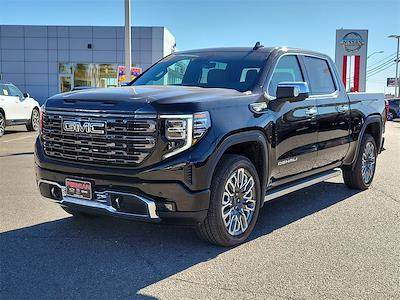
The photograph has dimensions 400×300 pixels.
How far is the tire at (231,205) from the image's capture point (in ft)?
14.3

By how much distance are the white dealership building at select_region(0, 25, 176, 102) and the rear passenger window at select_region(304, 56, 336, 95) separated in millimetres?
27103

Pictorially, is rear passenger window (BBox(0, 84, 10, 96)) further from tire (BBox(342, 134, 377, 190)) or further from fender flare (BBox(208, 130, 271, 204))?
fender flare (BBox(208, 130, 271, 204))

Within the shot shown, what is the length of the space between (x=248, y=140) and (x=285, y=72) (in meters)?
1.39

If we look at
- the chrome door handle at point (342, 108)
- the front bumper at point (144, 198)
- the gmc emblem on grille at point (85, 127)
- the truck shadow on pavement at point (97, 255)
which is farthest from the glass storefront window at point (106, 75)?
the front bumper at point (144, 198)

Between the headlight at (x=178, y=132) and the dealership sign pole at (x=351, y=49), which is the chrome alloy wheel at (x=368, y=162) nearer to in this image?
the headlight at (x=178, y=132)

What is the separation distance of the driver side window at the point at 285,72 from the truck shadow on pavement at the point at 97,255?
1.54 metres

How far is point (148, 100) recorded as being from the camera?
4.20 meters

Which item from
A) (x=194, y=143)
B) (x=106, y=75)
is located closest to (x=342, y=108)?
(x=194, y=143)

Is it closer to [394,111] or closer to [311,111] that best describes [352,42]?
[394,111]

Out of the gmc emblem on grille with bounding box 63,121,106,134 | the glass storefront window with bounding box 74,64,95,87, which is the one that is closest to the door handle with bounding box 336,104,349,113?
the gmc emblem on grille with bounding box 63,121,106,134

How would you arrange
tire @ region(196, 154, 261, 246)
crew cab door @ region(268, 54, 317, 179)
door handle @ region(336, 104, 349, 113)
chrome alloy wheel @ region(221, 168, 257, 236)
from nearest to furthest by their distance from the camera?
tire @ region(196, 154, 261, 246) < chrome alloy wheel @ region(221, 168, 257, 236) < crew cab door @ region(268, 54, 317, 179) < door handle @ region(336, 104, 349, 113)

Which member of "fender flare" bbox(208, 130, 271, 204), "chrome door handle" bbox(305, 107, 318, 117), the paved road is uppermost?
"chrome door handle" bbox(305, 107, 318, 117)

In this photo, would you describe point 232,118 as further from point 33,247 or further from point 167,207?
point 33,247

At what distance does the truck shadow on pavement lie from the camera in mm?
3699
